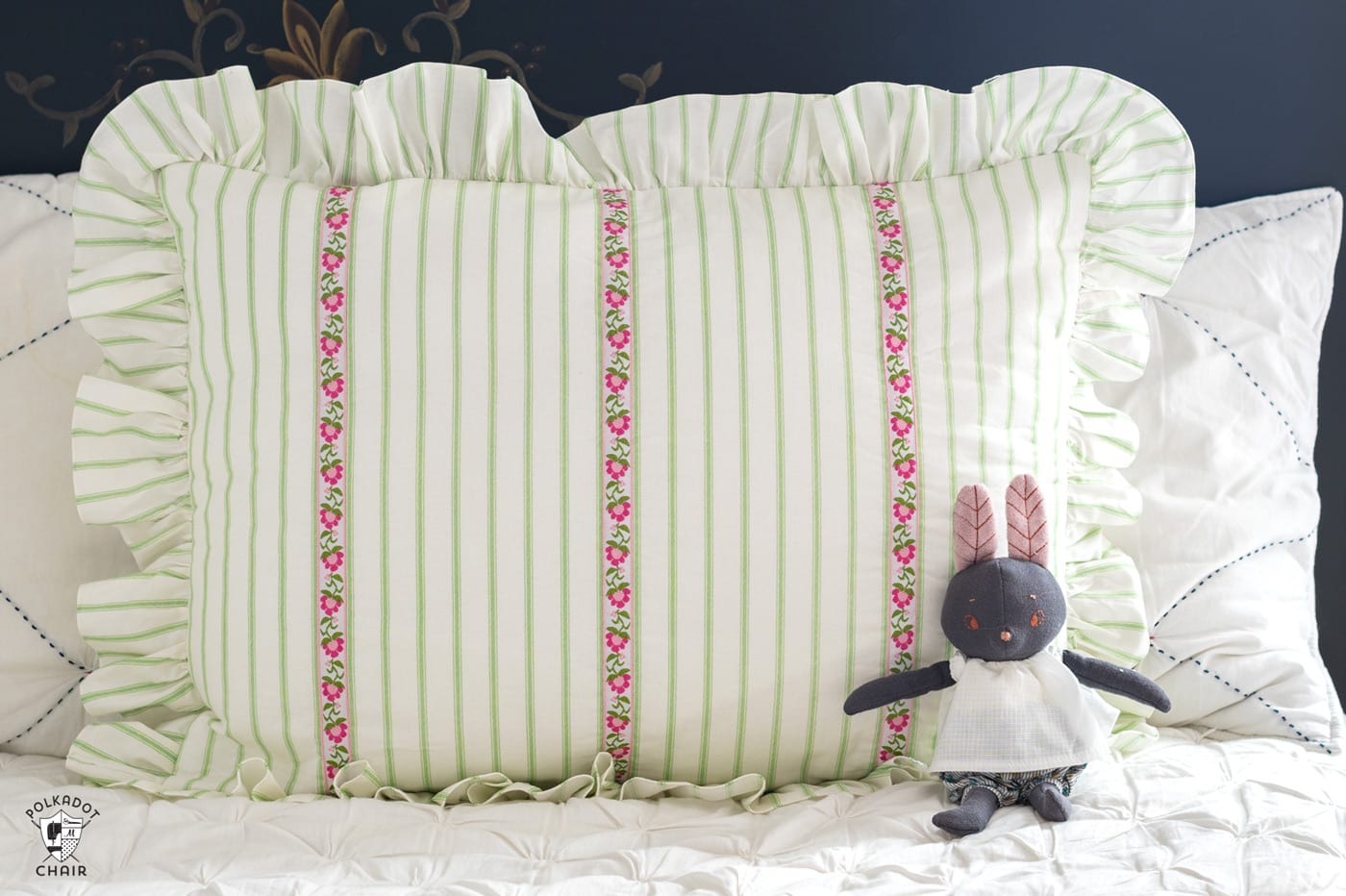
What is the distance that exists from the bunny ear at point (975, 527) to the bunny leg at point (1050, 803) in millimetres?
178

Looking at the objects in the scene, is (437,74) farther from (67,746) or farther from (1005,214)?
(67,746)

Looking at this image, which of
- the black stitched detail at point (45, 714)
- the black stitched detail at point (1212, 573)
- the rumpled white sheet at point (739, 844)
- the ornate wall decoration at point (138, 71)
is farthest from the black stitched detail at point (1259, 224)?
the black stitched detail at point (45, 714)

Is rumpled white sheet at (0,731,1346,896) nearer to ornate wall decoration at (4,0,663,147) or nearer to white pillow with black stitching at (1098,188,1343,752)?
white pillow with black stitching at (1098,188,1343,752)

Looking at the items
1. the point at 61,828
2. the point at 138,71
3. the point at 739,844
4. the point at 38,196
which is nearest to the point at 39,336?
the point at 38,196

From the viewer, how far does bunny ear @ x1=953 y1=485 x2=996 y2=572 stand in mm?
946

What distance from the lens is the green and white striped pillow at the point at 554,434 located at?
0.96 meters

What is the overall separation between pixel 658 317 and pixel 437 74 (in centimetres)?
32

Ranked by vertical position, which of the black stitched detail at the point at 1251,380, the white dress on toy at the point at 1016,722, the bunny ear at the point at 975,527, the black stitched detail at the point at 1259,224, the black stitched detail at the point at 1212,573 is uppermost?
the black stitched detail at the point at 1259,224

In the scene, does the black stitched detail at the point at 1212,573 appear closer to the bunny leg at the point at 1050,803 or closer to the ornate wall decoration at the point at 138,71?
the bunny leg at the point at 1050,803

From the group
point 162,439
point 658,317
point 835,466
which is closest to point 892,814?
point 835,466

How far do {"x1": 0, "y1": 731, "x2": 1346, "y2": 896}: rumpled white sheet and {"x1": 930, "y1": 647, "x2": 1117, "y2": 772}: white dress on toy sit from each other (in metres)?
0.04

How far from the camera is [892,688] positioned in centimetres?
95

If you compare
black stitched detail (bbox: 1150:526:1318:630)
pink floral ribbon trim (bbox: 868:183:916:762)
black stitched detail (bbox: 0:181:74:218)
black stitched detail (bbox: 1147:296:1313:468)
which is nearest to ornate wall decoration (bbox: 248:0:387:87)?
black stitched detail (bbox: 0:181:74:218)

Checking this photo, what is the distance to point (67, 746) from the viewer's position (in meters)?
1.14
